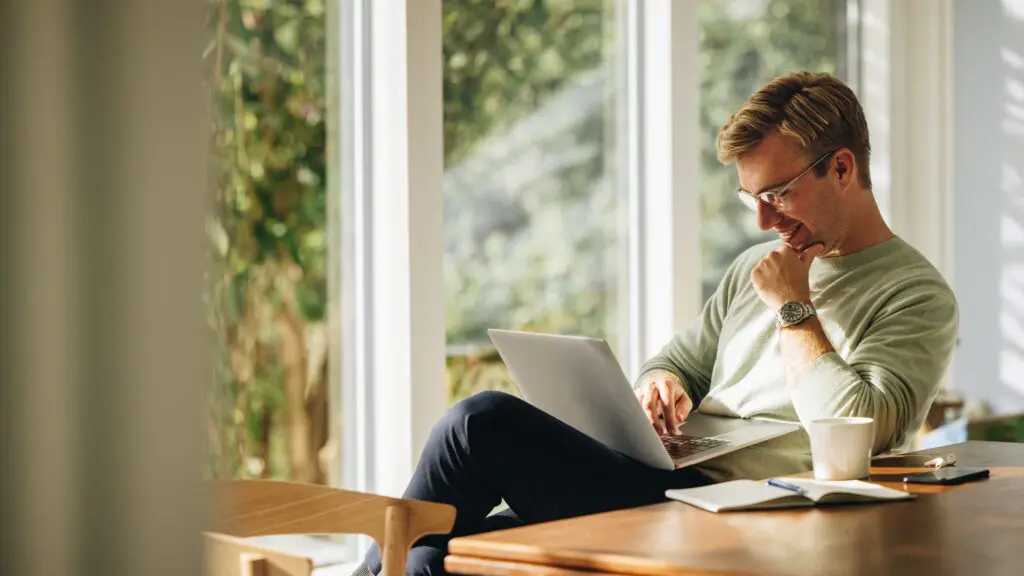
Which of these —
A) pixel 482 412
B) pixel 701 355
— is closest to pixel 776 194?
pixel 701 355

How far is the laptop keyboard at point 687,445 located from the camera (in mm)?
1758

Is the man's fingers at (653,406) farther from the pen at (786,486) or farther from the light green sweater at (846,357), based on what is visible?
the pen at (786,486)

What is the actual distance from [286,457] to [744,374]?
0.97 m

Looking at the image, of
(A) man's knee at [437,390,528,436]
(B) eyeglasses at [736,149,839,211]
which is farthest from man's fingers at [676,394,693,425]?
(A) man's knee at [437,390,528,436]

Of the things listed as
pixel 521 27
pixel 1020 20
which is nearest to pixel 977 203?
pixel 1020 20

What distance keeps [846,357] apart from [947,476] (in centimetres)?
52

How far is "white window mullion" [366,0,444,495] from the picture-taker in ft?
8.06

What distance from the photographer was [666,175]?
320 centimetres

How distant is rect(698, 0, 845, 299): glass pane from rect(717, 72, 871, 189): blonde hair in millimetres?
1362

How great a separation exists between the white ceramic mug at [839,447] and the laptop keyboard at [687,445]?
34 centimetres

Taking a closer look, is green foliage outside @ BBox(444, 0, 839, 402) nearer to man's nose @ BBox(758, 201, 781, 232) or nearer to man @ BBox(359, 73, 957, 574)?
man @ BBox(359, 73, 957, 574)

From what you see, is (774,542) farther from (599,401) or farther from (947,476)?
(599,401)

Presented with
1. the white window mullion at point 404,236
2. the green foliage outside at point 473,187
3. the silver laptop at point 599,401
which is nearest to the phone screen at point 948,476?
the silver laptop at point 599,401

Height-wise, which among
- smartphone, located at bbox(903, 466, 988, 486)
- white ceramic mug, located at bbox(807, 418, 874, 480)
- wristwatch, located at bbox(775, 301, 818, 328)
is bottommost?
smartphone, located at bbox(903, 466, 988, 486)
